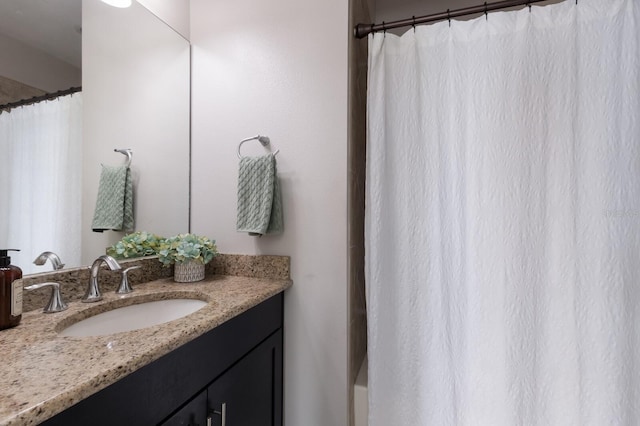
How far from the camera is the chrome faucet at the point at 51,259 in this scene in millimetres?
895

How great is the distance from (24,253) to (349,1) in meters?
1.42

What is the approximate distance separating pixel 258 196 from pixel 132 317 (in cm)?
60

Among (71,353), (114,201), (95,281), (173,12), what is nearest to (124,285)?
(95,281)

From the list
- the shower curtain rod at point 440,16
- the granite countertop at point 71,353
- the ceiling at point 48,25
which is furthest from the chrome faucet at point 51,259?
the shower curtain rod at point 440,16

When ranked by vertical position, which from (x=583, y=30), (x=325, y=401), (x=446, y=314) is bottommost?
(x=325, y=401)

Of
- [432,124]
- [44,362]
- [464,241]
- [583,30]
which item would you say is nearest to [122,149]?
[44,362]

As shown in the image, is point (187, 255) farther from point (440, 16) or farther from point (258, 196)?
point (440, 16)

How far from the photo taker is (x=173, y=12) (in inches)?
54.2

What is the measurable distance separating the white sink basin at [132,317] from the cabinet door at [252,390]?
0.28 m

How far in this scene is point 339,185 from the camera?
3.91 feet

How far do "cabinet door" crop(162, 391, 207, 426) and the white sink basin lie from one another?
35 cm

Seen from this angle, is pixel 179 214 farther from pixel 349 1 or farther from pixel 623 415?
pixel 623 415

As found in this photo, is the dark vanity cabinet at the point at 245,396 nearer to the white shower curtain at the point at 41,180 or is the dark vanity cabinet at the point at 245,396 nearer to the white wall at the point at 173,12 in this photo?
the white shower curtain at the point at 41,180

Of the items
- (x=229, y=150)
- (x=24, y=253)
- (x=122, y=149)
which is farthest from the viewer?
(x=229, y=150)
